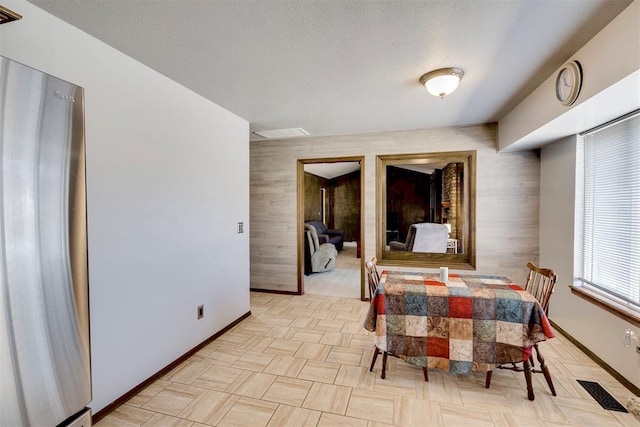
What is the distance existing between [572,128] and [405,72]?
1601 millimetres

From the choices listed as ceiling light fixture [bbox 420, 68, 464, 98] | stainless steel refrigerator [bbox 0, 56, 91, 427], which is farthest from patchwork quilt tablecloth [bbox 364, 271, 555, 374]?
stainless steel refrigerator [bbox 0, 56, 91, 427]

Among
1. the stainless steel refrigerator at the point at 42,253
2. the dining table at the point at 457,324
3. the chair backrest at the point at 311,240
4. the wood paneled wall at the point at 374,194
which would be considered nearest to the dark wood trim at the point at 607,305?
the dining table at the point at 457,324

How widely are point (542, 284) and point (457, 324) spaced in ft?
2.64

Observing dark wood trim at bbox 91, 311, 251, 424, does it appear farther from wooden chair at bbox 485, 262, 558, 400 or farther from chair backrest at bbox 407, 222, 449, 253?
chair backrest at bbox 407, 222, 449, 253

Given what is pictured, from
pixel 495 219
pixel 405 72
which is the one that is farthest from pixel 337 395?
pixel 495 219

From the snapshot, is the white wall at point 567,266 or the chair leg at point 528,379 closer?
the chair leg at point 528,379

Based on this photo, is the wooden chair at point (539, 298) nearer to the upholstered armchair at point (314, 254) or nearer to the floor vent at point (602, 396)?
the floor vent at point (602, 396)

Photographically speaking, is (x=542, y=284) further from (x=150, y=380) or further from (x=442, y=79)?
(x=150, y=380)

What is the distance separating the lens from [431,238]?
4137 mm

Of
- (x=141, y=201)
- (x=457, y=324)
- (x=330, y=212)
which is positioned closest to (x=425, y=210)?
(x=457, y=324)

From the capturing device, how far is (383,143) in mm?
4098

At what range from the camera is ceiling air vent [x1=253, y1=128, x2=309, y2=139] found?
13.1 feet

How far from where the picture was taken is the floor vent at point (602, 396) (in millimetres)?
1953

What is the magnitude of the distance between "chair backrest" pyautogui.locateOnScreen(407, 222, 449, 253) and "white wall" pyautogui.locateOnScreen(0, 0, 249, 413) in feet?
8.39
